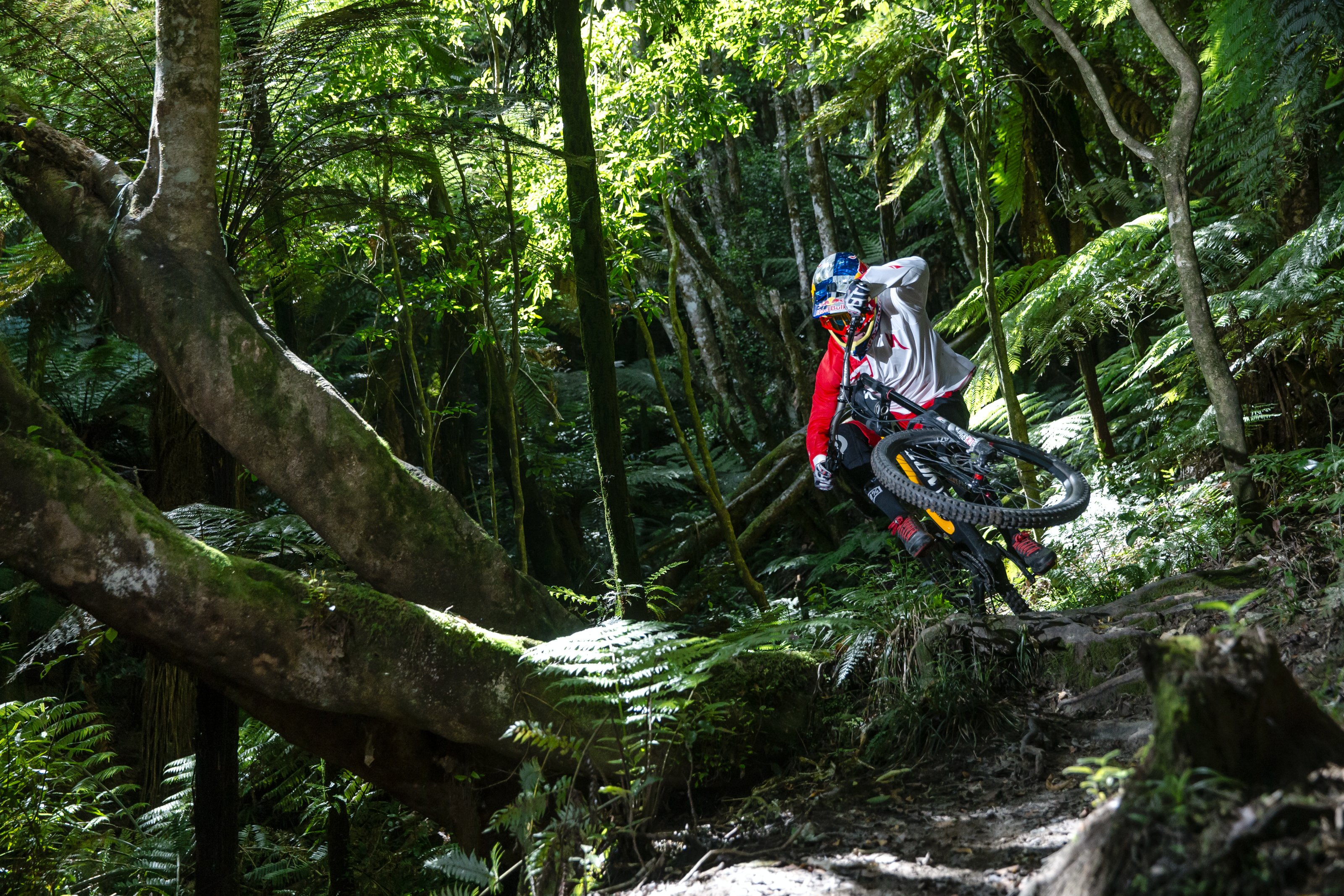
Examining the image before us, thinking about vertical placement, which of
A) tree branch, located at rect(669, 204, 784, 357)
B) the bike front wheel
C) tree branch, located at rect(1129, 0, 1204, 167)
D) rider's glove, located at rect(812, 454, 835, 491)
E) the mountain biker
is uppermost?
tree branch, located at rect(669, 204, 784, 357)

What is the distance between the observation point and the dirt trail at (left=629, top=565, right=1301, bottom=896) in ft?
8.68

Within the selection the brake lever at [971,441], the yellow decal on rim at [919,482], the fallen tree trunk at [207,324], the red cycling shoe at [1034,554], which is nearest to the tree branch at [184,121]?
the fallen tree trunk at [207,324]

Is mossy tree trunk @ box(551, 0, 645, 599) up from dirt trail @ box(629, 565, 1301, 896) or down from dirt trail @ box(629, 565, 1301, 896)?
up

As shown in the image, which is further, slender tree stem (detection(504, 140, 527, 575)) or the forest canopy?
slender tree stem (detection(504, 140, 527, 575))

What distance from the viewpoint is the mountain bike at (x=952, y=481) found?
14.3 feet

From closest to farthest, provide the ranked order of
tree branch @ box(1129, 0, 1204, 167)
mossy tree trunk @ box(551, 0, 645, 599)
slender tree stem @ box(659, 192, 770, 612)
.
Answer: tree branch @ box(1129, 0, 1204, 167), mossy tree trunk @ box(551, 0, 645, 599), slender tree stem @ box(659, 192, 770, 612)

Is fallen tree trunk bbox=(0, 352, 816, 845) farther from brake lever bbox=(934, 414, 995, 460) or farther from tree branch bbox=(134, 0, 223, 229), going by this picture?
brake lever bbox=(934, 414, 995, 460)

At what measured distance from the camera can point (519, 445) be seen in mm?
8172

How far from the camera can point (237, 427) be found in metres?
3.91

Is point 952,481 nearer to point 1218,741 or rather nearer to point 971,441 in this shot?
point 971,441

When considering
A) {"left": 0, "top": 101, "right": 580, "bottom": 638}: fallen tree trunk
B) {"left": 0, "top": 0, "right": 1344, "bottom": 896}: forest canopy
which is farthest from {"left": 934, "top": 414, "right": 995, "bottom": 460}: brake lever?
{"left": 0, "top": 101, "right": 580, "bottom": 638}: fallen tree trunk

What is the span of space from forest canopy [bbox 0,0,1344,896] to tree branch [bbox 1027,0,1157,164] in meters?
0.04

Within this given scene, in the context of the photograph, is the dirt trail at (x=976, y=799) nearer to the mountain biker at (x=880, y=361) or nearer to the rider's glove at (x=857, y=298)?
the mountain biker at (x=880, y=361)

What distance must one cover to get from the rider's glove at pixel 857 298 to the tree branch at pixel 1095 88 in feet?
5.01
